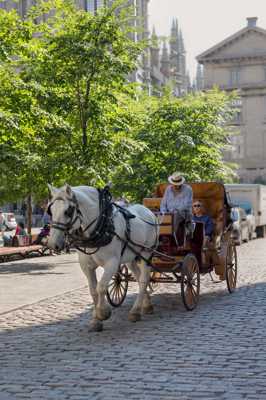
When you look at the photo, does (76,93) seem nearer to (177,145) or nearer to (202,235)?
(177,145)

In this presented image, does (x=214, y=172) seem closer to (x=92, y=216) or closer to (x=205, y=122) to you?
(x=205, y=122)

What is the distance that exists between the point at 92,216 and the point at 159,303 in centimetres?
331

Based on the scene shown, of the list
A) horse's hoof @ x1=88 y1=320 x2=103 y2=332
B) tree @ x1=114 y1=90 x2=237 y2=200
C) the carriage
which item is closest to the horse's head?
horse's hoof @ x1=88 y1=320 x2=103 y2=332

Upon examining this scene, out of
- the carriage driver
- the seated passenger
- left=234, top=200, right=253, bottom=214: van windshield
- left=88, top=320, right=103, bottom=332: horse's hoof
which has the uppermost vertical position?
the carriage driver

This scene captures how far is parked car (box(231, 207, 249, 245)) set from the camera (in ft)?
98.7

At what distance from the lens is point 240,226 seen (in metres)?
31.7

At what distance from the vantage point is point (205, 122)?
31141mm

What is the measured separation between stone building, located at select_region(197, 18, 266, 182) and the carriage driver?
74.6 meters

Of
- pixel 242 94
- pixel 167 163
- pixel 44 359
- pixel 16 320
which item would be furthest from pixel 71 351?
pixel 242 94

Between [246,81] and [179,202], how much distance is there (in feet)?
262

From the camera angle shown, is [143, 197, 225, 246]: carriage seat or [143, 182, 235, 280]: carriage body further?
[143, 197, 225, 246]: carriage seat

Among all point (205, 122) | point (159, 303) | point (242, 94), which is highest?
point (242, 94)

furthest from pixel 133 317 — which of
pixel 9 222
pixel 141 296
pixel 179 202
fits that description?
pixel 9 222

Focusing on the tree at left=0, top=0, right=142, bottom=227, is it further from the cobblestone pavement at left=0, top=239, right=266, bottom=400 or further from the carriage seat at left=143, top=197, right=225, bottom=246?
the cobblestone pavement at left=0, top=239, right=266, bottom=400
